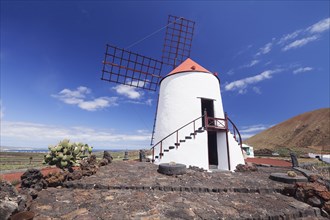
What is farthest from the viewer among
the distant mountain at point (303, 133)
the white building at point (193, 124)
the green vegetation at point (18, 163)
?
the distant mountain at point (303, 133)

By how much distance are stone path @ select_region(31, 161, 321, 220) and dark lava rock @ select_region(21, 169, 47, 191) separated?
0.95 feet

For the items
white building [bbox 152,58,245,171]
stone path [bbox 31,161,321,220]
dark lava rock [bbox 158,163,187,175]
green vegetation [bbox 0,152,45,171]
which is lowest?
green vegetation [bbox 0,152,45,171]

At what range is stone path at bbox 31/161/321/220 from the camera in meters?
4.52

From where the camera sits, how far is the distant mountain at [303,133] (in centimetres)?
5003

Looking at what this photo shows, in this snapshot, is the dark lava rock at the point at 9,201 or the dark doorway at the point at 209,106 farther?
the dark doorway at the point at 209,106

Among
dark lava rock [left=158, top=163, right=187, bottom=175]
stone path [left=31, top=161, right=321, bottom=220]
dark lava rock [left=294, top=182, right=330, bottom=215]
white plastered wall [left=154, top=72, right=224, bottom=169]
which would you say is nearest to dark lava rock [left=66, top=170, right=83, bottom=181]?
stone path [left=31, top=161, right=321, bottom=220]

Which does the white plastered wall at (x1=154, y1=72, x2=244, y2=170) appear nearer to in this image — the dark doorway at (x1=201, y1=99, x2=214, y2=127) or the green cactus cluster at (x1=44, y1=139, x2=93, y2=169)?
the dark doorway at (x1=201, y1=99, x2=214, y2=127)

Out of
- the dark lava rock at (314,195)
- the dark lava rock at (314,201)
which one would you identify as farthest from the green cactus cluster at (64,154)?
the dark lava rock at (314,201)

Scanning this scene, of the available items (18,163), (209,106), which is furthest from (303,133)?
(18,163)

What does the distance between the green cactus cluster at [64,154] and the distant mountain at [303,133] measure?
5480 centimetres

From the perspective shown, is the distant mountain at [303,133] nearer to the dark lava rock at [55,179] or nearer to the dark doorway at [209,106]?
the dark doorway at [209,106]

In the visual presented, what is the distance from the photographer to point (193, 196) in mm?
5867

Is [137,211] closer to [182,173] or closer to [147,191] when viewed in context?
[147,191]

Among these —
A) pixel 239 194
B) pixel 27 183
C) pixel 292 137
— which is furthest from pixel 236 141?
pixel 292 137
